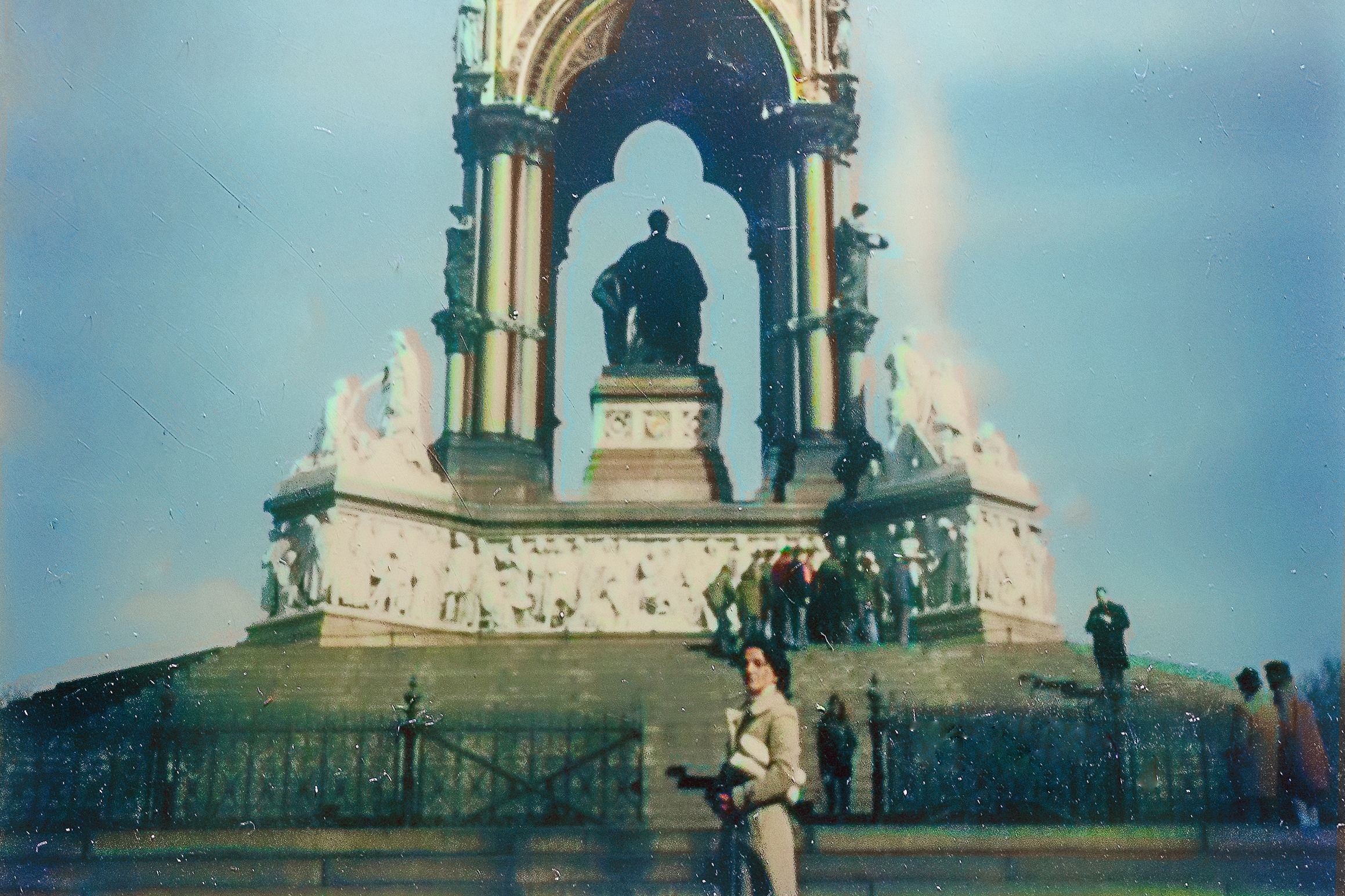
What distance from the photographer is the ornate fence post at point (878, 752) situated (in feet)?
38.9

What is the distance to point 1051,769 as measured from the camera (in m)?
12.2

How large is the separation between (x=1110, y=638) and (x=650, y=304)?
8836 mm

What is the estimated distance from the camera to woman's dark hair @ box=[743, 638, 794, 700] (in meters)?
8.23

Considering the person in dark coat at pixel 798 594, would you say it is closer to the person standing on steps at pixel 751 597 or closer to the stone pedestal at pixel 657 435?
the person standing on steps at pixel 751 597

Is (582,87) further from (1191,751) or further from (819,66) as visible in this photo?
(1191,751)

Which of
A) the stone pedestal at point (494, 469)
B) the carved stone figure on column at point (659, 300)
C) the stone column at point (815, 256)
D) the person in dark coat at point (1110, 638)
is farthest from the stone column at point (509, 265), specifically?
the person in dark coat at point (1110, 638)

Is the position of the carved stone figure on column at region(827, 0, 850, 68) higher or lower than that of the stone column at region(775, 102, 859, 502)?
higher

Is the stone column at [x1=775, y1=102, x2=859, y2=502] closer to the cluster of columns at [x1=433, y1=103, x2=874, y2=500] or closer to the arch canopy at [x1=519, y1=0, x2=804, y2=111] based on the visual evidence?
the cluster of columns at [x1=433, y1=103, x2=874, y2=500]

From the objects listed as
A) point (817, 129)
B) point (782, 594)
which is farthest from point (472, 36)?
point (782, 594)

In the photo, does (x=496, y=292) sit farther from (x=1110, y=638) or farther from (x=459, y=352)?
(x=1110, y=638)

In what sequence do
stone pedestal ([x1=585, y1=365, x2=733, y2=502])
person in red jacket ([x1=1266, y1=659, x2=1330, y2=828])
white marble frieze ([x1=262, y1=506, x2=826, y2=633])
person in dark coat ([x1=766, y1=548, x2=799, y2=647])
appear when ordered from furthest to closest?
stone pedestal ([x1=585, y1=365, x2=733, y2=502])
white marble frieze ([x1=262, y1=506, x2=826, y2=633])
person in dark coat ([x1=766, y1=548, x2=799, y2=647])
person in red jacket ([x1=1266, y1=659, x2=1330, y2=828])

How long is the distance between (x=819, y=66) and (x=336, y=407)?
691 centimetres

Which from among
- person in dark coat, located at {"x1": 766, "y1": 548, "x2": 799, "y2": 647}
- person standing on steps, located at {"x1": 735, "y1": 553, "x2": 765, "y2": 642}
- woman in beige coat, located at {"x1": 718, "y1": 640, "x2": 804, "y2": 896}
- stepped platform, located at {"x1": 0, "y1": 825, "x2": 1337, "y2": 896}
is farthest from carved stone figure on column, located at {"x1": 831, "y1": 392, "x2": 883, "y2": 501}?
woman in beige coat, located at {"x1": 718, "y1": 640, "x2": 804, "y2": 896}

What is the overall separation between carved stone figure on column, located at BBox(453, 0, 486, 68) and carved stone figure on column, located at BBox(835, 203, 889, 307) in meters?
4.68
